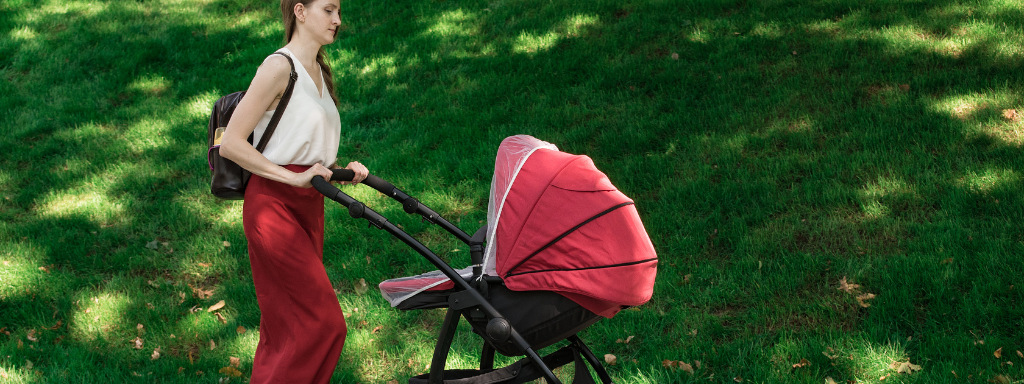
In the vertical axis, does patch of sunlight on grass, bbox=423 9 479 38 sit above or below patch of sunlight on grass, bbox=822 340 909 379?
above

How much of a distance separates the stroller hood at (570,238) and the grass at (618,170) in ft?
4.24

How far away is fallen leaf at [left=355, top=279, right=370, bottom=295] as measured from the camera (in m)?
4.80

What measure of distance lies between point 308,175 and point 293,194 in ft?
0.80

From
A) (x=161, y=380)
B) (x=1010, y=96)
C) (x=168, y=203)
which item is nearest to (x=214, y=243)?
(x=168, y=203)

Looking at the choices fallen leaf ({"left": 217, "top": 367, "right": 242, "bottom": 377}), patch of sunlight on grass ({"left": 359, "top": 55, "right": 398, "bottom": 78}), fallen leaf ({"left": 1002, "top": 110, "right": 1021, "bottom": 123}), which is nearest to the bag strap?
fallen leaf ({"left": 217, "top": 367, "right": 242, "bottom": 377})

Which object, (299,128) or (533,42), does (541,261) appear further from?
(533,42)

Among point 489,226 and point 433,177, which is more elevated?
point 489,226

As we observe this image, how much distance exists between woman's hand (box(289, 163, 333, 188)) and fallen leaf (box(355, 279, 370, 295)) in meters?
1.97

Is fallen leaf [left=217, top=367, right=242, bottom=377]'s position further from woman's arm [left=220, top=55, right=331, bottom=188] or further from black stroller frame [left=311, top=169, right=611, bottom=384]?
woman's arm [left=220, top=55, right=331, bottom=188]

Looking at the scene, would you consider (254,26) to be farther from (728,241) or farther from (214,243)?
(728,241)

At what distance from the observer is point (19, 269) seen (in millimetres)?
5043

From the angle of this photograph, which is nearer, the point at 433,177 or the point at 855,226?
the point at 855,226

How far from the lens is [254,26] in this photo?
879 centimetres

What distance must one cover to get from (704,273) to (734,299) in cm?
29
